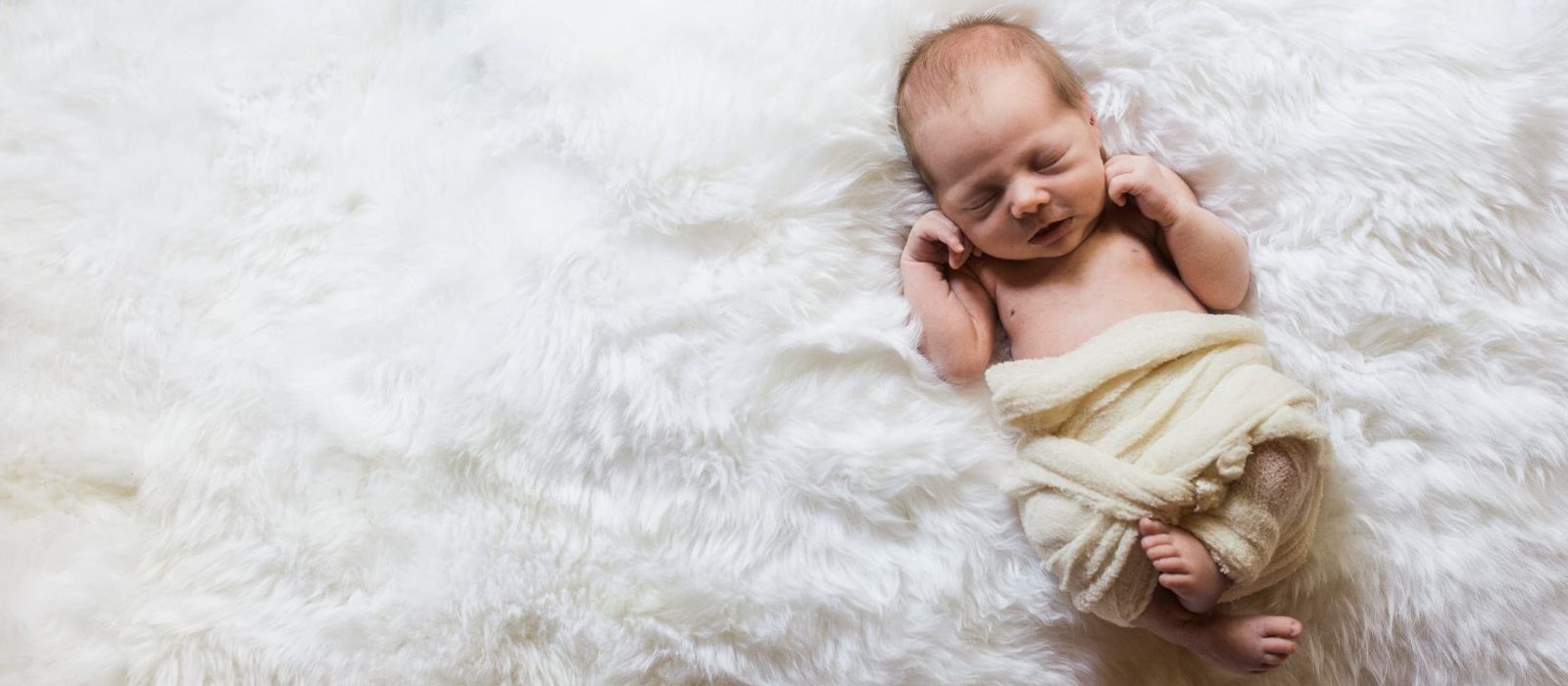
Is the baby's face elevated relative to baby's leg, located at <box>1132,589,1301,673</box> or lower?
elevated

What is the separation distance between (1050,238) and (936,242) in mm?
106

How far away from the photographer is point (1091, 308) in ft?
2.89

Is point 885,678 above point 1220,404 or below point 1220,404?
below

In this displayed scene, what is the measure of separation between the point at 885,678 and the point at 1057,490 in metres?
0.22

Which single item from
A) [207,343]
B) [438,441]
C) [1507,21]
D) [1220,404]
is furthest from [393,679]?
[1507,21]

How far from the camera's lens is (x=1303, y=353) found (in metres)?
0.83

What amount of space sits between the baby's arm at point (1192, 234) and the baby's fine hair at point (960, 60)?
0.30 feet

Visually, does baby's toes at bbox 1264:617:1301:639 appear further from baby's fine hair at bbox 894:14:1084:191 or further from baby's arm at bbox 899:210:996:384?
baby's fine hair at bbox 894:14:1084:191

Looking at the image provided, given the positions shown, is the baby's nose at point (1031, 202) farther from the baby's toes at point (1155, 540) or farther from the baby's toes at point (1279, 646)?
the baby's toes at point (1279, 646)

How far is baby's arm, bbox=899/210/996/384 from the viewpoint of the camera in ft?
2.84

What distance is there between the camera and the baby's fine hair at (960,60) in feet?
2.81

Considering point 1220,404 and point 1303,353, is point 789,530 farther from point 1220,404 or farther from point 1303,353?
point 1303,353

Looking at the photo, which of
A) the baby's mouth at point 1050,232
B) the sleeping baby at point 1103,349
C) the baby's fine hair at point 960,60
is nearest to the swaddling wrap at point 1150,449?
the sleeping baby at point 1103,349

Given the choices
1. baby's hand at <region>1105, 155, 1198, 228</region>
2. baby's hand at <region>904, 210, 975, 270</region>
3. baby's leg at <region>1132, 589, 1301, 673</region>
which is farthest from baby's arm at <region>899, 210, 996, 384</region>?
baby's leg at <region>1132, 589, 1301, 673</region>
